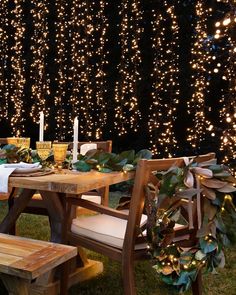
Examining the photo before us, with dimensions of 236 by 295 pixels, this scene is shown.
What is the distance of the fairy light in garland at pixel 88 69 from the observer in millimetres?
5973

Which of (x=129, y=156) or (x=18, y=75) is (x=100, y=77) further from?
(x=129, y=156)

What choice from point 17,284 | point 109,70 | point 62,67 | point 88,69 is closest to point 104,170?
point 17,284

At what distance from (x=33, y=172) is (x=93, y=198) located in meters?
1.08

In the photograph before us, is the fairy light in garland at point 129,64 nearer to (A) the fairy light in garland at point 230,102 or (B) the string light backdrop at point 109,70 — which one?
(B) the string light backdrop at point 109,70

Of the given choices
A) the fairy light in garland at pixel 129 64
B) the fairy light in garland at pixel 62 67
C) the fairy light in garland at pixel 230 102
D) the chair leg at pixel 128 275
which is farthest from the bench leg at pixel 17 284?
the fairy light in garland at pixel 62 67

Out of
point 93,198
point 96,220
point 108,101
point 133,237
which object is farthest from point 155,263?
point 108,101

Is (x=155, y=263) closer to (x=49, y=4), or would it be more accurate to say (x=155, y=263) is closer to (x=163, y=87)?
(x=163, y=87)

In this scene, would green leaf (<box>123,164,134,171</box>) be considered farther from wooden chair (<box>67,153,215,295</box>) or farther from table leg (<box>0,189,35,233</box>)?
table leg (<box>0,189,35,233</box>)

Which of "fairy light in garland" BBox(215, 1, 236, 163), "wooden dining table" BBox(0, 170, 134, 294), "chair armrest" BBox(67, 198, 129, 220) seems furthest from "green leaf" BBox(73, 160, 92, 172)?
"fairy light in garland" BBox(215, 1, 236, 163)

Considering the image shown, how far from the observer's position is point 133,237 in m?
1.83

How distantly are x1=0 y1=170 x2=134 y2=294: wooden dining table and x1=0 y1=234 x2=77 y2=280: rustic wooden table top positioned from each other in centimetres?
23

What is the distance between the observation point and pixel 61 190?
1.70m

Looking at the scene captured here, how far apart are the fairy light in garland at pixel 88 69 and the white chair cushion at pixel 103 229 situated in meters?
3.82

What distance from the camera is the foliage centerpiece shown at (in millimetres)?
1804
